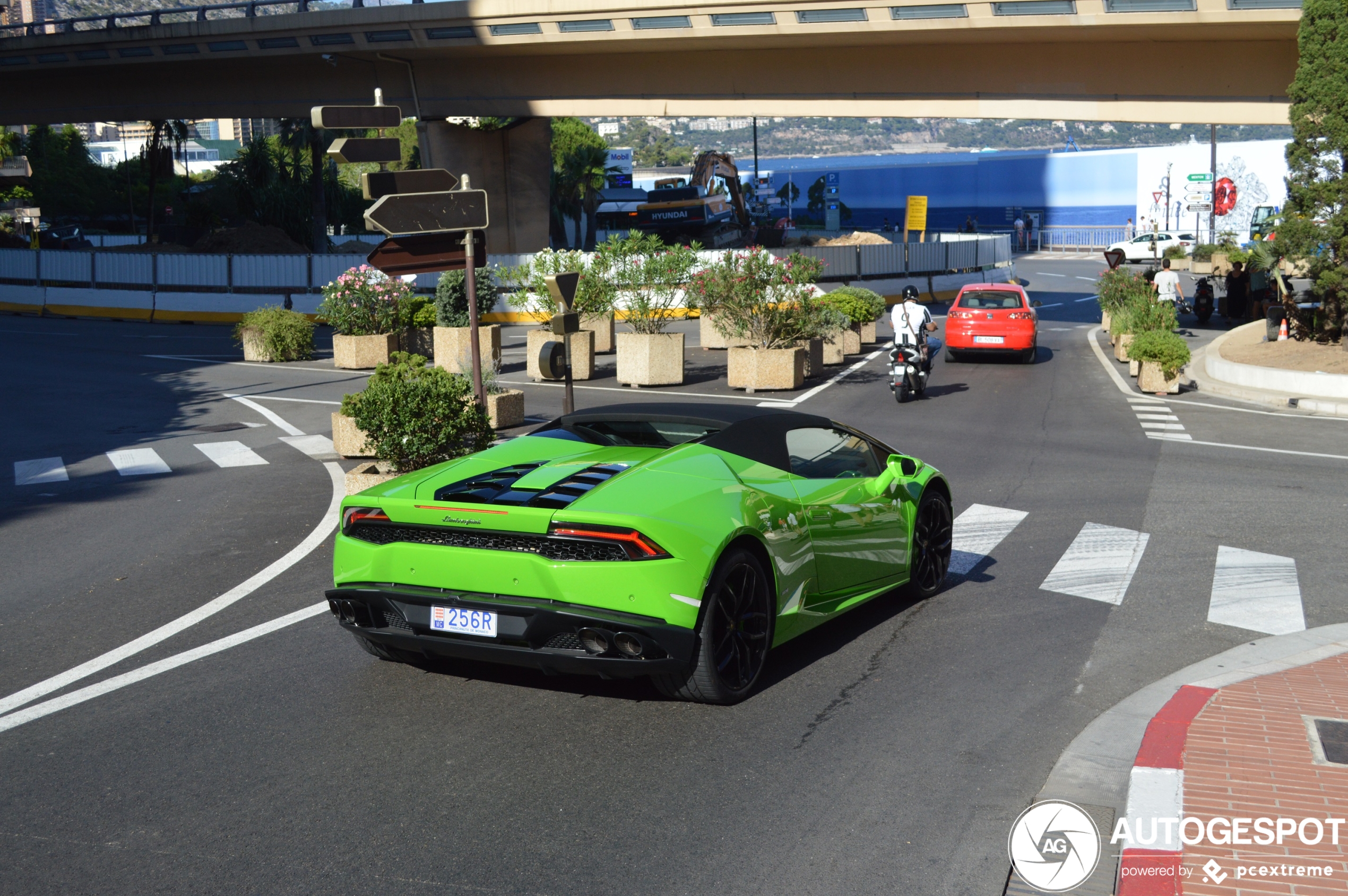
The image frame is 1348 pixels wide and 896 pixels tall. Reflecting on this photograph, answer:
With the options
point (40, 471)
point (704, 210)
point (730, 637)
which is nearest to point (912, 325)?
point (40, 471)

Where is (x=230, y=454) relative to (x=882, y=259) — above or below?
below

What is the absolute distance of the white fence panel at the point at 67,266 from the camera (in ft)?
128

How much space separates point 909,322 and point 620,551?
15.1 metres

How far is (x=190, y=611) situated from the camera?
871cm

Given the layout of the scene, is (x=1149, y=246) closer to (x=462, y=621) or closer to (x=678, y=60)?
(x=678, y=60)

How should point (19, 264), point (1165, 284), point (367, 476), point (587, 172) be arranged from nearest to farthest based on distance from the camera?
1. point (367, 476)
2. point (1165, 284)
3. point (19, 264)
4. point (587, 172)

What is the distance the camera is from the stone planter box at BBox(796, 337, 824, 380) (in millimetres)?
23375

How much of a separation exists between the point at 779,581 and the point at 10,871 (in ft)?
12.6

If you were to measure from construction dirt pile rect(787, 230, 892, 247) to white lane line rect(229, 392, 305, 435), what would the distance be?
38626 mm

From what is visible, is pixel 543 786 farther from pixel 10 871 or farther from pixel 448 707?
pixel 10 871

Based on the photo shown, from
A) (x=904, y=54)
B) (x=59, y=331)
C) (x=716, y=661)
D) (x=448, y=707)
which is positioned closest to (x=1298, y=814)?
(x=716, y=661)

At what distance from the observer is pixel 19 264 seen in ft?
132

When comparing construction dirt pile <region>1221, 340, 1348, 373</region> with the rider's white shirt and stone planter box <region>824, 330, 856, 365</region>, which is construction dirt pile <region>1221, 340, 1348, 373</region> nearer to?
the rider's white shirt

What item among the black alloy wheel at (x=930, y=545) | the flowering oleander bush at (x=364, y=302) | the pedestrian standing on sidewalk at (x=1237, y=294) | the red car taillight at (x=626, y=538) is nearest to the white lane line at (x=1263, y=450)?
the black alloy wheel at (x=930, y=545)
